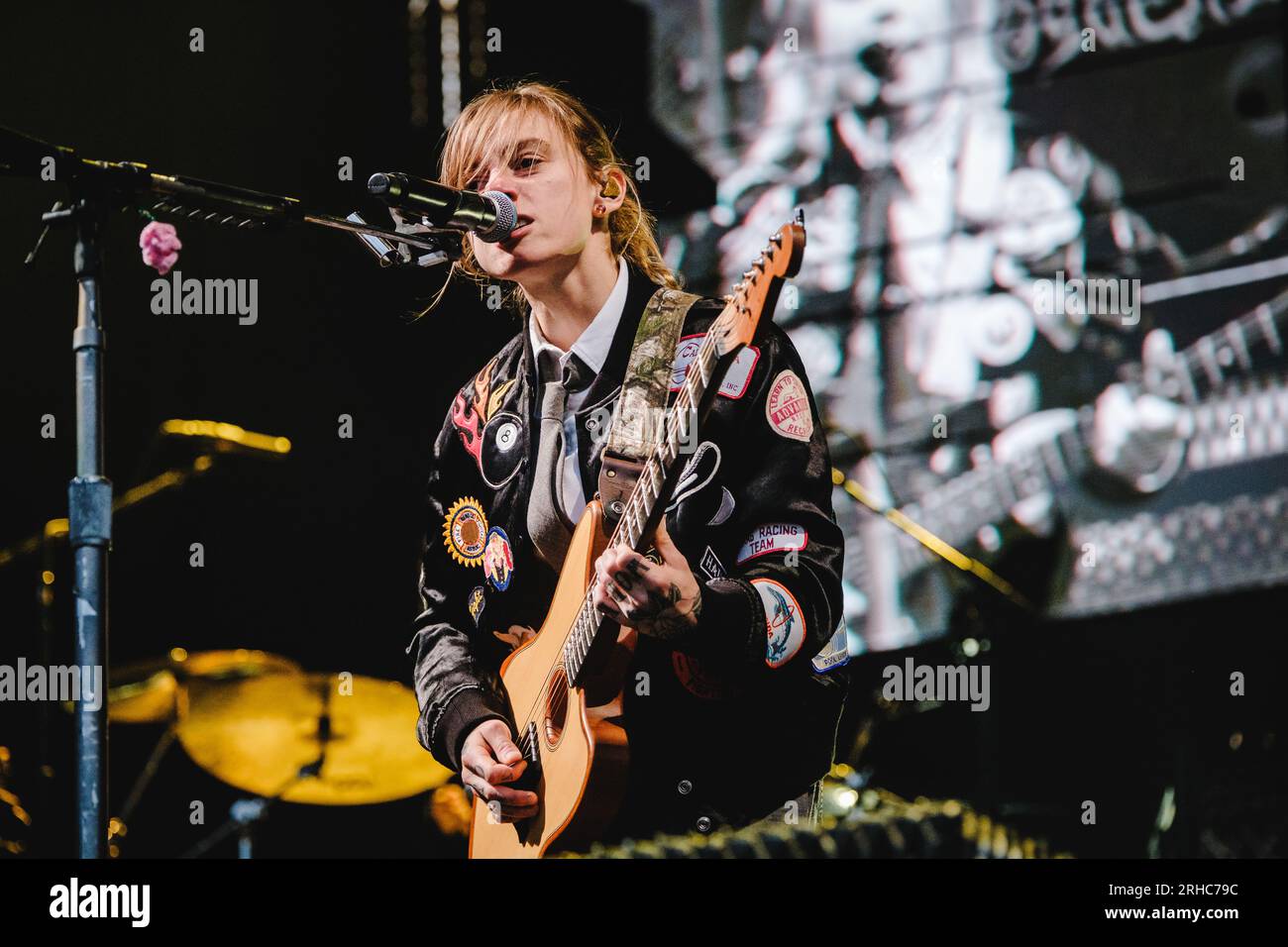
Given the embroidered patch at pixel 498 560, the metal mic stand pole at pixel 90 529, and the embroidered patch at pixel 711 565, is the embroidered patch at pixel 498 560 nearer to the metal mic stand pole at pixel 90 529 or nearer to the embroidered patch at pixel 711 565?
the embroidered patch at pixel 711 565

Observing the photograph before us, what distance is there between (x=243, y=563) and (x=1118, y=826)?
2922 millimetres

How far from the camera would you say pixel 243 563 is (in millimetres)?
4305

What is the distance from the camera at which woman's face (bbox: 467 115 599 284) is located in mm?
2635

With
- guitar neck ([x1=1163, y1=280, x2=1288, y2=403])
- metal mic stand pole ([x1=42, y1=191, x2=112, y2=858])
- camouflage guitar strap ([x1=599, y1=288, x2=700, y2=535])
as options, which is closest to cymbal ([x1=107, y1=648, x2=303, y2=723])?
metal mic stand pole ([x1=42, y1=191, x2=112, y2=858])

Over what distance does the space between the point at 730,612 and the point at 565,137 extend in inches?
41.9

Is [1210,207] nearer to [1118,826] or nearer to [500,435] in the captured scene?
[1118,826]

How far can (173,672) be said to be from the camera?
407cm

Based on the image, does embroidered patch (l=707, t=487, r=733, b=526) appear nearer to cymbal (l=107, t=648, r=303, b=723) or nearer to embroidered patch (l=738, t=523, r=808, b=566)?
embroidered patch (l=738, t=523, r=808, b=566)

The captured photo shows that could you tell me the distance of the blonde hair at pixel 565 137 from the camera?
275 cm

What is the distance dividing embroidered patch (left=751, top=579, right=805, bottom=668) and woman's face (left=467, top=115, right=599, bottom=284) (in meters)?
0.76

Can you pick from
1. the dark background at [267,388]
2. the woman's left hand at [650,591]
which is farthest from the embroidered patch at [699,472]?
the dark background at [267,388]

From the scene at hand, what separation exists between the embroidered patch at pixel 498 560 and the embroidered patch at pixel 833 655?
62 centimetres

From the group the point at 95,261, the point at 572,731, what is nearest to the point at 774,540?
the point at 572,731

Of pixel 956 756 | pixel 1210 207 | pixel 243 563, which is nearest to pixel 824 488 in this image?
pixel 243 563
